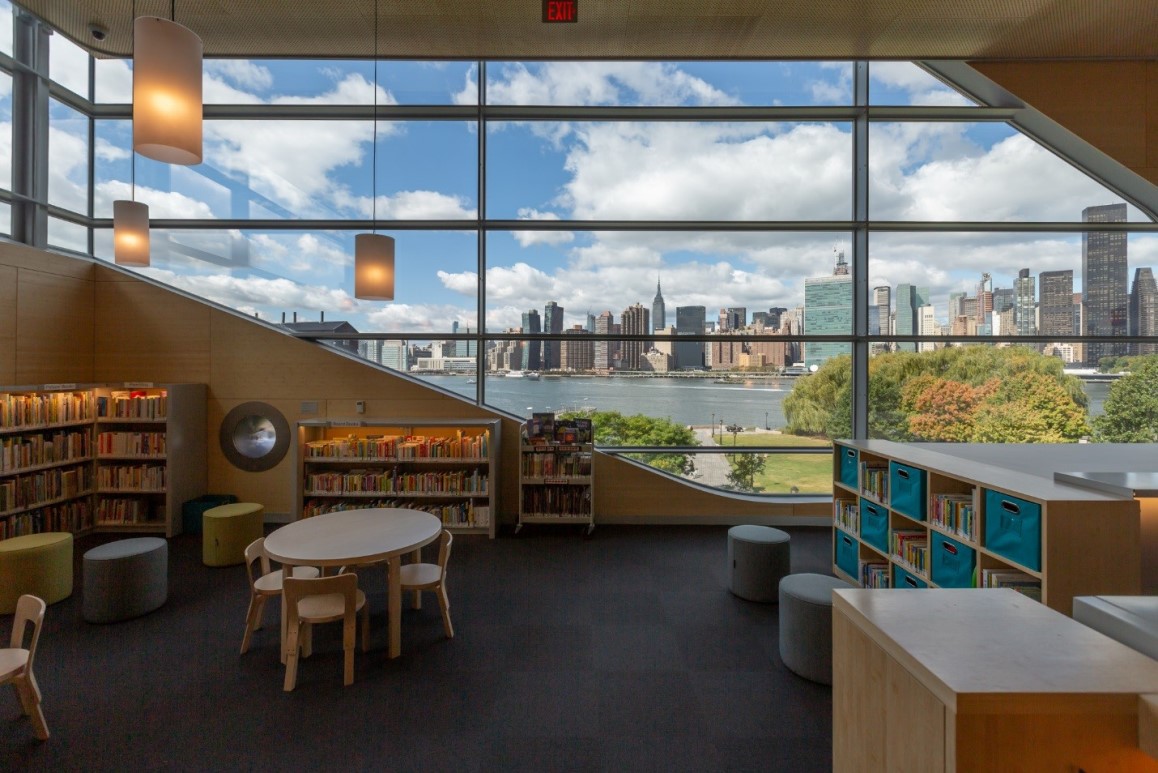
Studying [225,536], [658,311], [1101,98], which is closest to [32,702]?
[225,536]

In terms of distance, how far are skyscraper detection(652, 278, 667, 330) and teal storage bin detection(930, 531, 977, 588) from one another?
12.9 feet

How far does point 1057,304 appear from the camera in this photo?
6340 mm

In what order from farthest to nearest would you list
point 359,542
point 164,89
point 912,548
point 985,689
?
point 912,548, point 359,542, point 164,89, point 985,689

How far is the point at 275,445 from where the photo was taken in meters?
6.39

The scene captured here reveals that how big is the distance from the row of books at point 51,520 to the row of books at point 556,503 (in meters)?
5.03

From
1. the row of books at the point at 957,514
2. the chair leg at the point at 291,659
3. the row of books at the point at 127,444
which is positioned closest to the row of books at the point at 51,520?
the row of books at the point at 127,444

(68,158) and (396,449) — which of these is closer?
(396,449)

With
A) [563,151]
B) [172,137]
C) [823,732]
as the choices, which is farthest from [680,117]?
[823,732]

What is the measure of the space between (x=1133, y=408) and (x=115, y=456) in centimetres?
1243

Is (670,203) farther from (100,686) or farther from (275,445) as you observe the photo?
(100,686)

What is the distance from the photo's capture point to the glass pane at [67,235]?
6.32 m

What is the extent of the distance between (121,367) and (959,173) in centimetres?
1096

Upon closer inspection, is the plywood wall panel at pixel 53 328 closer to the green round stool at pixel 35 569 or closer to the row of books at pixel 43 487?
the row of books at pixel 43 487

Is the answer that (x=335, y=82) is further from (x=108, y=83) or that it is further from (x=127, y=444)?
(x=127, y=444)
